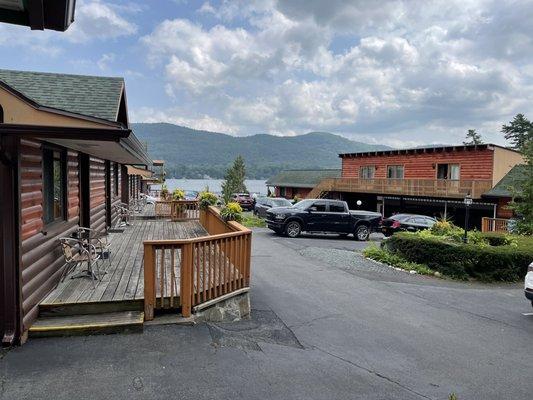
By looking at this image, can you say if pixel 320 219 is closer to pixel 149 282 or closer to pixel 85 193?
pixel 85 193

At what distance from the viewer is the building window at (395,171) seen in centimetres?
3362

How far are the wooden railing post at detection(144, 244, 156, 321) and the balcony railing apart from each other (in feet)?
80.8

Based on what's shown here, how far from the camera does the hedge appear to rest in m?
11.5

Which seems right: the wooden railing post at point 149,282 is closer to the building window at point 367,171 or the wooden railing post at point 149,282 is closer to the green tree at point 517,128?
the building window at point 367,171

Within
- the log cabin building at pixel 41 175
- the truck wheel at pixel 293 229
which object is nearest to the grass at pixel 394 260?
the truck wheel at pixel 293 229

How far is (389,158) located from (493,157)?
9.36m

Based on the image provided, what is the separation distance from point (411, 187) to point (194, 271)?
26.1 m

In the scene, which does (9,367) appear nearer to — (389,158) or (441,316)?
(441,316)

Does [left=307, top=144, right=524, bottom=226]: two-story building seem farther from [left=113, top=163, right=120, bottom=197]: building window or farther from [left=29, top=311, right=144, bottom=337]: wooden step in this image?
[left=29, top=311, right=144, bottom=337]: wooden step

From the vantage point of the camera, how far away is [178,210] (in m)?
17.1

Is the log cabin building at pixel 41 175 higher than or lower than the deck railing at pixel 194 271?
higher

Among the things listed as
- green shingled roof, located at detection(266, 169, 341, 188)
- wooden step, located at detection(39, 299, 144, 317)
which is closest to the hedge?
wooden step, located at detection(39, 299, 144, 317)

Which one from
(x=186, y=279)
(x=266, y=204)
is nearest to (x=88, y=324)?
(x=186, y=279)

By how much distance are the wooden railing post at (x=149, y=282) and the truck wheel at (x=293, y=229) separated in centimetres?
1310
